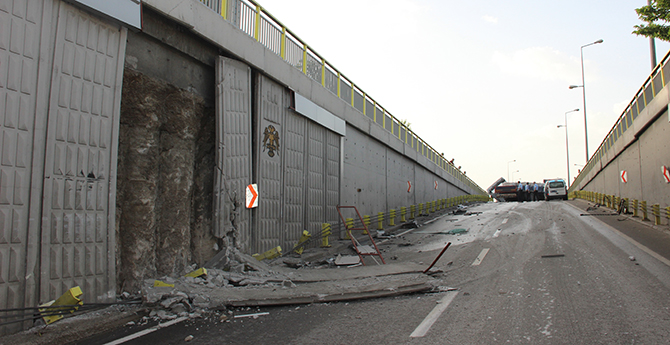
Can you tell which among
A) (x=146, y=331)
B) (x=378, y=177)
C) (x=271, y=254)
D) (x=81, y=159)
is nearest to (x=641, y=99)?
(x=378, y=177)

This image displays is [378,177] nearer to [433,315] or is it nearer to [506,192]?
[433,315]

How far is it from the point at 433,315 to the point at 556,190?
41.1 metres

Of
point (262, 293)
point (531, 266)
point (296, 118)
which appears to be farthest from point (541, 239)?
point (262, 293)

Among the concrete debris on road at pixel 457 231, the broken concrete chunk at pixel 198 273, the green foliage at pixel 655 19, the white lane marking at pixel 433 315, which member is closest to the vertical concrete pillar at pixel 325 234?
the concrete debris on road at pixel 457 231

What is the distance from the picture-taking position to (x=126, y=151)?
291 inches

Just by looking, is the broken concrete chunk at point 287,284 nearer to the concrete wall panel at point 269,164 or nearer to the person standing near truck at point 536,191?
the concrete wall panel at point 269,164

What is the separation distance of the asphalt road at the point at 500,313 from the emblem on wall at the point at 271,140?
217 inches

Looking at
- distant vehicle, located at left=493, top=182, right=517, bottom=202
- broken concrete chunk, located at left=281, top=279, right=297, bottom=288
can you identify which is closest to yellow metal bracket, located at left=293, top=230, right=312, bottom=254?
broken concrete chunk, located at left=281, top=279, right=297, bottom=288

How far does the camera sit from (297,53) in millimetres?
13406

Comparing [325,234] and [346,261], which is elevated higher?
[325,234]

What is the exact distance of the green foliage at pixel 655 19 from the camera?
11891 millimetres

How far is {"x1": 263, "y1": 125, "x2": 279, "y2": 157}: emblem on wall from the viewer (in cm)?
1103

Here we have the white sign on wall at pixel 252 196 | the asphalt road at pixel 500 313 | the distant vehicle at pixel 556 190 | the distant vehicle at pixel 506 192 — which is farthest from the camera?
the distant vehicle at pixel 506 192

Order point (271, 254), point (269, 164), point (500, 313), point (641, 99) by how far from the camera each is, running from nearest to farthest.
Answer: point (500, 313)
point (271, 254)
point (269, 164)
point (641, 99)
